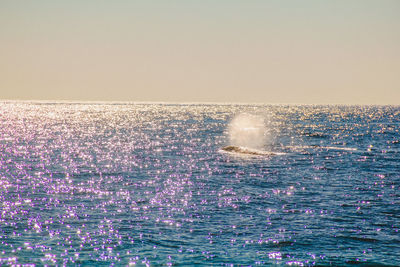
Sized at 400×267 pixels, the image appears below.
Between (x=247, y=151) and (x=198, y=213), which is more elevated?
(x=247, y=151)

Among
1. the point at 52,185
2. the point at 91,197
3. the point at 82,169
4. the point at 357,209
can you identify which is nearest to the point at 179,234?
the point at 91,197

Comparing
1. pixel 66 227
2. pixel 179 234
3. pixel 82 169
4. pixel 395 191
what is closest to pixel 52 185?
pixel 82 169

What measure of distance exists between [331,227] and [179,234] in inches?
445

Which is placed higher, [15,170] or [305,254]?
[15,170]

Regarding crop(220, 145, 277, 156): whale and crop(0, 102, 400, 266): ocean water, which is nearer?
crop(0, 102, 400, 266): ocean water

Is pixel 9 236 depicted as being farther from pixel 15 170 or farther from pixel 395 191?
pixel 395 191

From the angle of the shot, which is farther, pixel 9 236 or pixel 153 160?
pixel 153 160

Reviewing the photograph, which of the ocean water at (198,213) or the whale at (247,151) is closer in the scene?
the ocean water at (198,213)

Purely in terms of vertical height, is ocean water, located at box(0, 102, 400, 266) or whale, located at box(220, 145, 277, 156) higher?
whale, located at box(220, 145, 277, 156)

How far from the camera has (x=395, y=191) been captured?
1721 inches

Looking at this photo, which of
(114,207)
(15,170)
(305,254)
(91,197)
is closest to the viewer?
(305,254)

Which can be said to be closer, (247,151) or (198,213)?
(198,213)

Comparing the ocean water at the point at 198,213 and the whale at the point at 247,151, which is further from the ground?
the whale at the point at 247,151

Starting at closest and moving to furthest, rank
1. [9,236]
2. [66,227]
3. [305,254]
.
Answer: [305,254] → [9,236] → [66,227]
